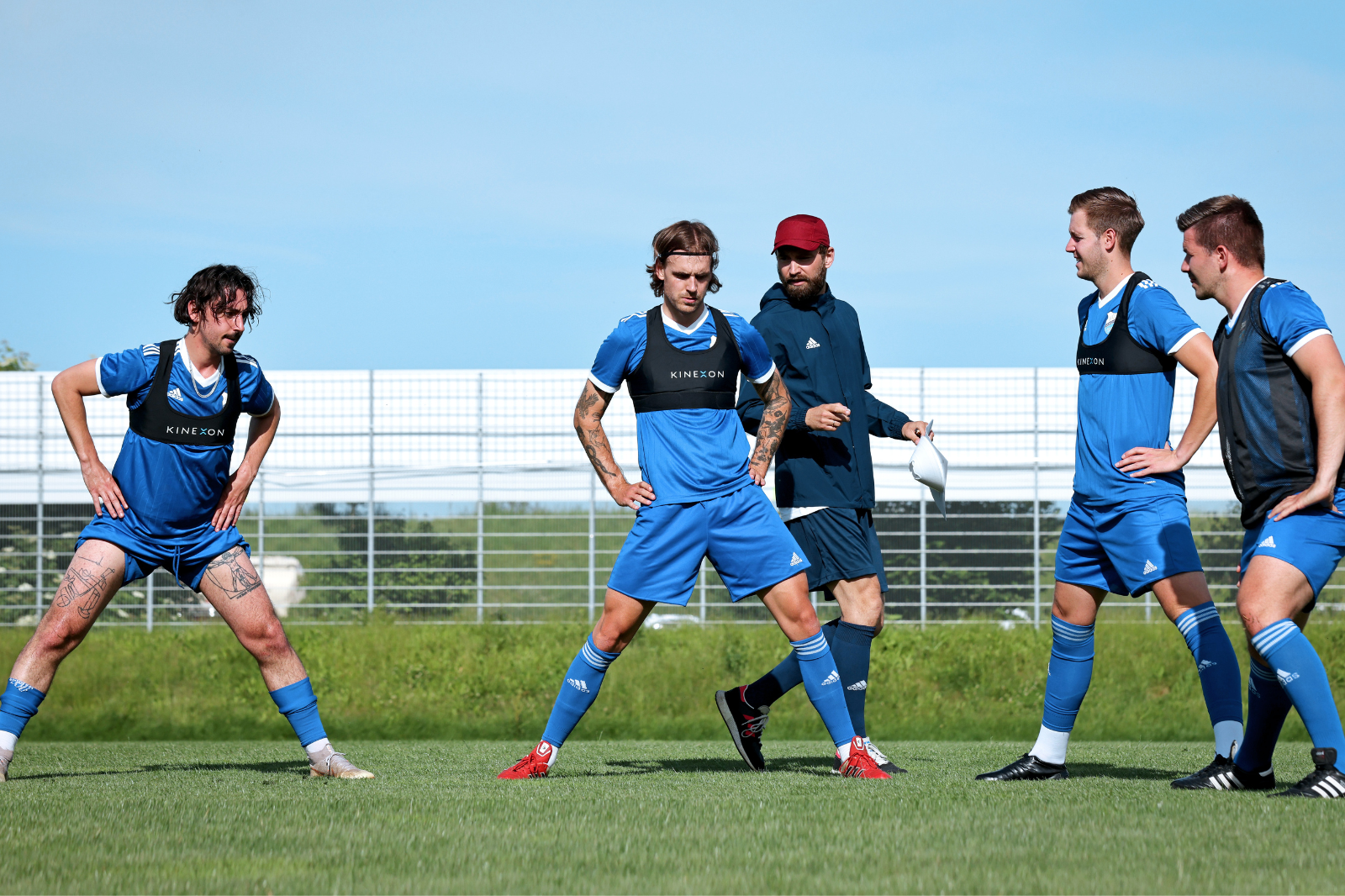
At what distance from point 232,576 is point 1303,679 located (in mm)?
4416

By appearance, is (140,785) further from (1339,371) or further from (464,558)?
(464,558)

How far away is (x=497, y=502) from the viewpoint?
615 inches

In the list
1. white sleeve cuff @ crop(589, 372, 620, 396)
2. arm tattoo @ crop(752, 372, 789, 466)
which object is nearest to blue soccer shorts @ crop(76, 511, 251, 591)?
white sleeve cuff @ crop(589, 372, 620, 396)

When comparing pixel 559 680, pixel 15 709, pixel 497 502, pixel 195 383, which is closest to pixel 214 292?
pixel 195 383

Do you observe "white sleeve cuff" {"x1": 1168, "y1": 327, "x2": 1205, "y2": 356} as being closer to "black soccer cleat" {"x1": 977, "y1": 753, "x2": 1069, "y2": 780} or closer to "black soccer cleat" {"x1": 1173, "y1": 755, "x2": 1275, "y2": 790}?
"black soccer cleat" {"x1": 1173, "y1": 755, "x2": 1275, "y2": 790}

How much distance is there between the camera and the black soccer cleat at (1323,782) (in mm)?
4363

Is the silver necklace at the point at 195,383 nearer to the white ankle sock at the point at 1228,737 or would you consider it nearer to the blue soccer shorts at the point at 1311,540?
the blue soccer shorts at the point at 1311,540

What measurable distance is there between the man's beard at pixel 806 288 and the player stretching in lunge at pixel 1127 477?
4.50 ft

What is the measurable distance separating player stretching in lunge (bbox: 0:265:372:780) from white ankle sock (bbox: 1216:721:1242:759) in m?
3.66

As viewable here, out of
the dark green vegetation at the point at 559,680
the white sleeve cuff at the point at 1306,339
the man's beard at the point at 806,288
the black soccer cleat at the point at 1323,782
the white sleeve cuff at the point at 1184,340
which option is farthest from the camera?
the dark green vegetation at the point at 559,680

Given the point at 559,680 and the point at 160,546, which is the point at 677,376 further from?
the point at 559,680

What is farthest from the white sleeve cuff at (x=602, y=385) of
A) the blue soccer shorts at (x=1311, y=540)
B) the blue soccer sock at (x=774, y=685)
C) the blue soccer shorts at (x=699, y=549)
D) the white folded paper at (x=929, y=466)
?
the blue soccer shorts at (x=1311, y=540)

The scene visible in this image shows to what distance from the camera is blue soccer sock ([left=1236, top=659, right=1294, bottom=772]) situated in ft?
15.7

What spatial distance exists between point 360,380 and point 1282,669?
40.8ft
